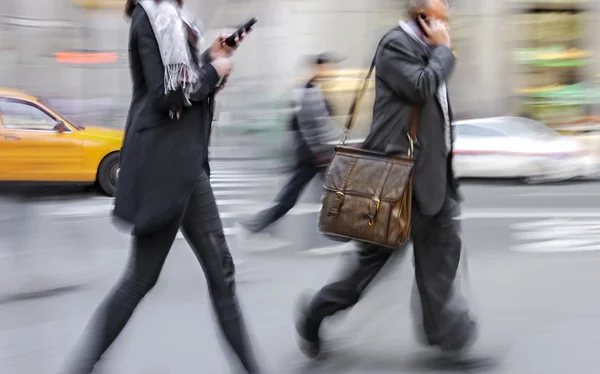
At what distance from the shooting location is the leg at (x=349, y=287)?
429 centimetres

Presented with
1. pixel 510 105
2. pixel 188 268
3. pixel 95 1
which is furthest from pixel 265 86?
pixel 188 268

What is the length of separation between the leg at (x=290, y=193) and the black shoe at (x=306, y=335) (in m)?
3.18

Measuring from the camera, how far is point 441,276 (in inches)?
166

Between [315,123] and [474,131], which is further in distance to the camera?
[474,131]

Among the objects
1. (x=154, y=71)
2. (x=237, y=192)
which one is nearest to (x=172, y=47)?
(x=154, y=71)

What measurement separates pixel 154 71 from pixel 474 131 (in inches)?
473

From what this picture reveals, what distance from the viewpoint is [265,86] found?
2362 cm

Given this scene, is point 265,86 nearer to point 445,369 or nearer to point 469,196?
point 469,196

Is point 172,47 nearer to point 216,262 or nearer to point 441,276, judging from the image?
point 216,262

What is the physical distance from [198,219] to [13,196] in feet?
10.0

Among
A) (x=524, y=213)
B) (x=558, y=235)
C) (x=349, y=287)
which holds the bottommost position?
(x=524, y=213)

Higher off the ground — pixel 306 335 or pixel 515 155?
pixel 306 335

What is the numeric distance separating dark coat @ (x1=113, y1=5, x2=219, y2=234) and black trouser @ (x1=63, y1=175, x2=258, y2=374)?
10 centimetres

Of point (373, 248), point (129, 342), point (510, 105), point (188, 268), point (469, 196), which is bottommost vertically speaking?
point (510, 105)
